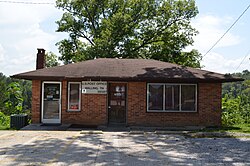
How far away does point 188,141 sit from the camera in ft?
35.1

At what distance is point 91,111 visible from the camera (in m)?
15.0

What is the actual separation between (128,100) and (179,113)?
2684 millimetres

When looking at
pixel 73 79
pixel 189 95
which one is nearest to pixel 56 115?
pixel 73 79

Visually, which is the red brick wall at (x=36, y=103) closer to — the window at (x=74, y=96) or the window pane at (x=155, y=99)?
the window at (x=74, y=96)

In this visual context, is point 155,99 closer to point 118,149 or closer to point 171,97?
point 171,97

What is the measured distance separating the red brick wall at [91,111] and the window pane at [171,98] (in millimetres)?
3168

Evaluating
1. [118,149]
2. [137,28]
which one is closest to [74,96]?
[118,149]

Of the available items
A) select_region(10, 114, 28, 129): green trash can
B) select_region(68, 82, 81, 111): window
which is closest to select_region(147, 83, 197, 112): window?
select_region(68, 82, 81, 111): window

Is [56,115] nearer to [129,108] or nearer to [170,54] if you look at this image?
[129,108]

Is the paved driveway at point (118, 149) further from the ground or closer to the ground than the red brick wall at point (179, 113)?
closer to the ground

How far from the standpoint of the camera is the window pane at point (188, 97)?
15188 mm

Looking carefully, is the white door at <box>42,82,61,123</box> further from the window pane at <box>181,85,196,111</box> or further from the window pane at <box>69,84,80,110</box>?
the window pane at <box>181,85,196,111</box>

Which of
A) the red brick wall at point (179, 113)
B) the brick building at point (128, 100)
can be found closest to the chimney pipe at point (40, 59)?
the brick building at point (128, 100)

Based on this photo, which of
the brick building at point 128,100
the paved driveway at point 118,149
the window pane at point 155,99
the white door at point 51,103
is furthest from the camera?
the white door at point 51,103
